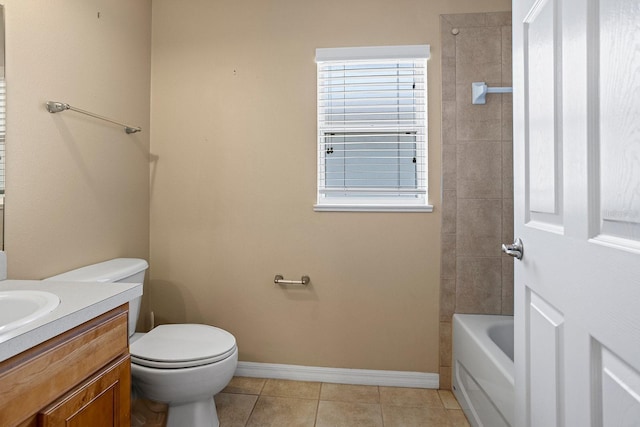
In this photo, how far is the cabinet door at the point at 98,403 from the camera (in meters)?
0.76

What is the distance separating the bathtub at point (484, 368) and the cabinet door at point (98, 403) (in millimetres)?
1354

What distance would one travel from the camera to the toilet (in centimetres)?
133

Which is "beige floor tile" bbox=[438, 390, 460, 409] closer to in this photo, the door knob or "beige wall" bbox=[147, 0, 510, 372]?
"beige wall" bbox=[147, 0, 510, 372]

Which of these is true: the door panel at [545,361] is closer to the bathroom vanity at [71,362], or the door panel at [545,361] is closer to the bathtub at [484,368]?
the bathtub at [484,368]

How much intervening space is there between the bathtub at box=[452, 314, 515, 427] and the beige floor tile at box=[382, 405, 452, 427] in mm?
136

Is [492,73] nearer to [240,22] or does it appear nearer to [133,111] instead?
[240,22]

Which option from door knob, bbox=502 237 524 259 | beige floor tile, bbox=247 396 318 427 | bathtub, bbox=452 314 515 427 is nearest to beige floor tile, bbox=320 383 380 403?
beige floor tile, bbox=247 396 318 427

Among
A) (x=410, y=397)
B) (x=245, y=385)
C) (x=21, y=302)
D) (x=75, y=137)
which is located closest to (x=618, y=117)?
(x=21, y=302)

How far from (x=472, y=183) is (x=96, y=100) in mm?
2133

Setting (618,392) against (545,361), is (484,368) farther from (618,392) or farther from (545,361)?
(618,392)

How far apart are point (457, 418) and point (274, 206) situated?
5.08 feet

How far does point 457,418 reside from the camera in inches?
64.7

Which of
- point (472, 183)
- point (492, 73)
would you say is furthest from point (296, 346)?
point (492, 73)

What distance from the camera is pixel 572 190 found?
73cm
